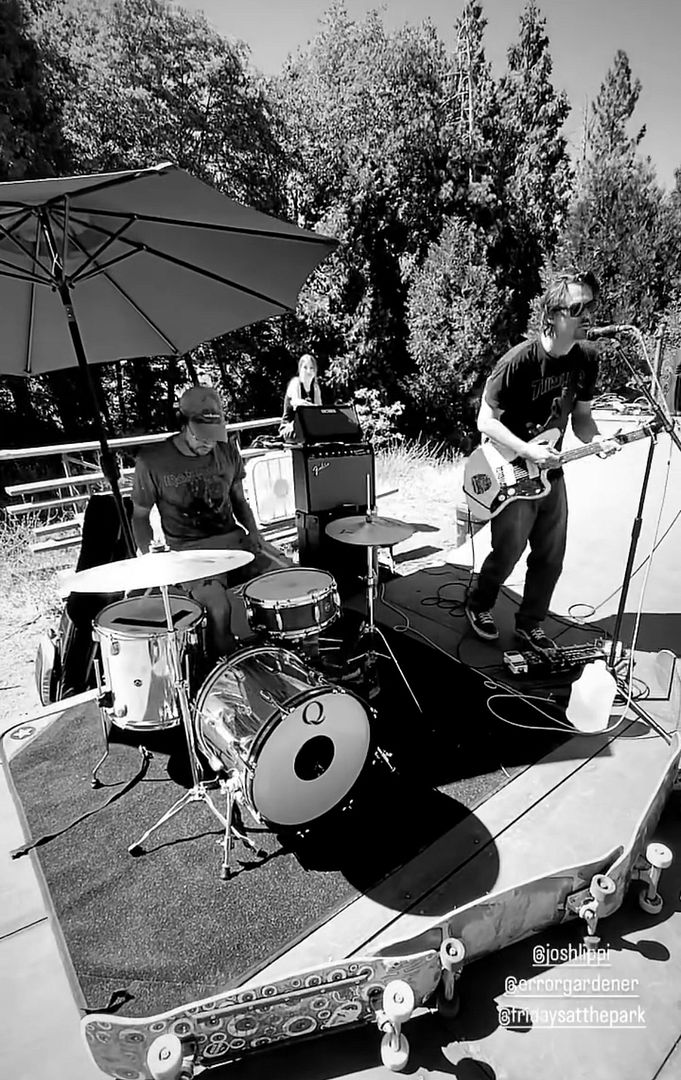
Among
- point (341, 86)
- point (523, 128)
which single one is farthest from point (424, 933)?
point (523, 128)

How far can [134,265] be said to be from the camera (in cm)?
318

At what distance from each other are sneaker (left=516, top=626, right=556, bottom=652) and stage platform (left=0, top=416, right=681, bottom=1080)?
0.10 metres

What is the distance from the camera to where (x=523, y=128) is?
1209 cm

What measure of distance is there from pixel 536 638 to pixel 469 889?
1.55 m

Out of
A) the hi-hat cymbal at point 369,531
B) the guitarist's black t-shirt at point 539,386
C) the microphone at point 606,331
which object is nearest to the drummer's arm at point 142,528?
the hi-hat cymbal at point 369,531

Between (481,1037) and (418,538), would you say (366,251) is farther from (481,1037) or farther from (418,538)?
(481,1037)

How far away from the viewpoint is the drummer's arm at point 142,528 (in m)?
2.96

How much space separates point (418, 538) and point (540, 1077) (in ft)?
14.1

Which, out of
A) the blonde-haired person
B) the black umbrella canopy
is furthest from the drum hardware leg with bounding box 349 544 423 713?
the blonde-haired person

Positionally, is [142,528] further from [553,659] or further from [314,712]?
[553,659]

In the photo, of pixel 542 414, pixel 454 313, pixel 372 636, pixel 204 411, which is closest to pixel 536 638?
pixel 372 636

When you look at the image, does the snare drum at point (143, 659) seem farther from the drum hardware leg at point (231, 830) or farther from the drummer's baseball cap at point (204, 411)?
the drummer's baseball cap at point (204, 411)

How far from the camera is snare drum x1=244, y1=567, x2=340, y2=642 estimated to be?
91.8 inches

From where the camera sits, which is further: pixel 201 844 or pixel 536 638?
pixel 536 638
